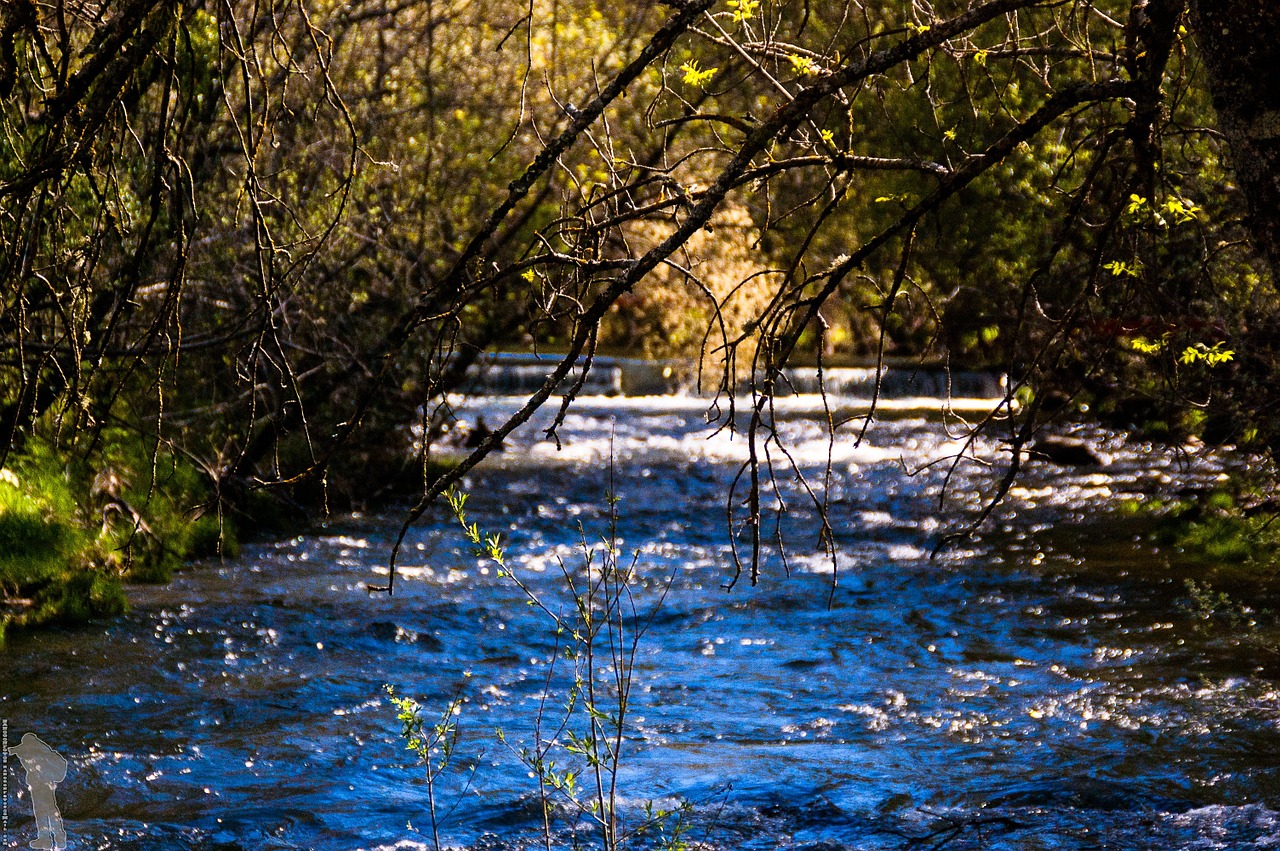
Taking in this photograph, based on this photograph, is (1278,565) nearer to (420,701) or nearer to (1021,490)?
(1021,490)

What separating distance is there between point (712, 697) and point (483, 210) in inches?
303

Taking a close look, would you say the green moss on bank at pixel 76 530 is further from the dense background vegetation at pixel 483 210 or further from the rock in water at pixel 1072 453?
the rock in water at pixel 1072 453

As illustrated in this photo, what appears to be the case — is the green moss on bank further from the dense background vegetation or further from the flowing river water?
the flowing river water

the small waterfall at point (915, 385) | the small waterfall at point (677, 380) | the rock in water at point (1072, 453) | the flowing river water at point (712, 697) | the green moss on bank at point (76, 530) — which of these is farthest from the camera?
the small waterfall at point (915, 385)

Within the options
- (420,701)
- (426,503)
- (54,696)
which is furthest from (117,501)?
(426,503)

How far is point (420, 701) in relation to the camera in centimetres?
808

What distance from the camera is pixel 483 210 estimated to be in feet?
47.9

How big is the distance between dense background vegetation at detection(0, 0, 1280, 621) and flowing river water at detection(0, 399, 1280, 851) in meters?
0.86

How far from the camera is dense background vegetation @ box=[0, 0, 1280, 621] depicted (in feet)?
10.7

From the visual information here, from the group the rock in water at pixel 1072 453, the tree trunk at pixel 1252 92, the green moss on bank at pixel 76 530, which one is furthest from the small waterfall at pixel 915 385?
the tree trunk at pixel 1252 92

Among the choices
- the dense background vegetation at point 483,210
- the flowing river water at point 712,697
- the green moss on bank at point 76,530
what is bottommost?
the flowing river water at point 712,697

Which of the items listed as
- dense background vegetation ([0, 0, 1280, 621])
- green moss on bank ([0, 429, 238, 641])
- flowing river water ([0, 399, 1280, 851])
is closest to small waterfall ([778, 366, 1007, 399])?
dense background vegetation ([0, 0, 1280, 621])

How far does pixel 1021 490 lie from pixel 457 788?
34.3ft

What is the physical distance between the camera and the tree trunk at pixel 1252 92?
2.79 m
